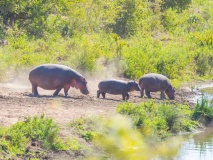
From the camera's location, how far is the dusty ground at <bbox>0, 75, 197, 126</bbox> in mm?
15188

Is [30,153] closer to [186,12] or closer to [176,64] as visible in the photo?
[176,64]

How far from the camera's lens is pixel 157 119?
1648cm

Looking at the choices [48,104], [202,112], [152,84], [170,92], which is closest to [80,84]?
[48,104]

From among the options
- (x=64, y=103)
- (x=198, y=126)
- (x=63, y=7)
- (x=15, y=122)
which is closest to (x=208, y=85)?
(x=63, y=7)

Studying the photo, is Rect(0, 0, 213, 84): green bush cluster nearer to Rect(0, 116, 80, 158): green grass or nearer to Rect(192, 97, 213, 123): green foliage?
Rect(192, 97, 213, 123): green foliage

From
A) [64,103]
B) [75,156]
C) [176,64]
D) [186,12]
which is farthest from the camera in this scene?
[186,12]

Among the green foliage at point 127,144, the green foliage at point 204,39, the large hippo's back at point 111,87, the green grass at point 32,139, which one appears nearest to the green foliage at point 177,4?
the green foliage at point 204,39

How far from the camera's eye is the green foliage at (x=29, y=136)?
12.2 meters

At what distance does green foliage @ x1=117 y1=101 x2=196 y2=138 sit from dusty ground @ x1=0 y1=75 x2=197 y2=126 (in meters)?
0.60

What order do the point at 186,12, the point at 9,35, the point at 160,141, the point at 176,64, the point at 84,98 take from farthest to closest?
1. the point at 186,12
2. the point at 176,64
3. the point at 9,35
4. the point at 84,98
5. the point at 160,141

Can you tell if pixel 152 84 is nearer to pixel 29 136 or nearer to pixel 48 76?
pixel 48 76

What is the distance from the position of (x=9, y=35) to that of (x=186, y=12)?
20.2 m

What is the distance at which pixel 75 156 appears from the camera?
1321cm

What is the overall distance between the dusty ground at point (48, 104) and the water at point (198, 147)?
2.07 m
